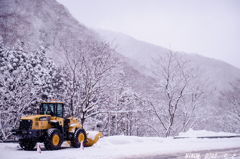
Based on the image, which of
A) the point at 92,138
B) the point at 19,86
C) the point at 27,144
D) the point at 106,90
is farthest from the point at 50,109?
the point at 19,86

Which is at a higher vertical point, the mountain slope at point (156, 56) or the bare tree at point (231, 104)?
the mountain slope at point (156, 56)

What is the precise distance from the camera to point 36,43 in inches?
3000

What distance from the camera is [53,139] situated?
9172 mm

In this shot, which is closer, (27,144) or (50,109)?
(27,144)

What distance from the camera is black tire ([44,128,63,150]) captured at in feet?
29.2

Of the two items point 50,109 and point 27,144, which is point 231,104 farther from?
point 27,144

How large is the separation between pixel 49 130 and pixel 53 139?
0.46 m

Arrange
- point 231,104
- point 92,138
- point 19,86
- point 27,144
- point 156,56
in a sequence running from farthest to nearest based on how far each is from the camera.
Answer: point 231,104 < point 19,86 < point 156,56 < point 92,138 < point 27,144

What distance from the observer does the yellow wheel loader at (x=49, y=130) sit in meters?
9.03

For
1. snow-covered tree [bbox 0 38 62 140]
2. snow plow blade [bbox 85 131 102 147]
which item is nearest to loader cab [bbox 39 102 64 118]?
snow plow blade [bbox 85 131 102 147]

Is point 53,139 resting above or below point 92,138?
above

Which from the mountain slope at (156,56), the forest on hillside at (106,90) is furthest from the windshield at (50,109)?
the mountain slope at (156,56)

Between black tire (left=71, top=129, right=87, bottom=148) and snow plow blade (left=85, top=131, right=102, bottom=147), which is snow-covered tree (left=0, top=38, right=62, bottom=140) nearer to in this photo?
snow plow blade (left=85, top=131, right=102, bottom=147)

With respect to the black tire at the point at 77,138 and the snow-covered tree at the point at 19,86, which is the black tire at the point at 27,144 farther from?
the snow-covered tree at the point at 19,86
